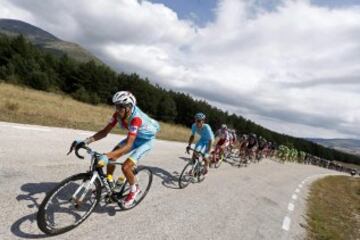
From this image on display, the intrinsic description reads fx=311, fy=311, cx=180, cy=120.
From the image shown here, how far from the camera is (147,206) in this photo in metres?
6.21

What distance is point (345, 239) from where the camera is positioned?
8398 mm

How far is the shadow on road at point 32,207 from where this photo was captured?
399cm

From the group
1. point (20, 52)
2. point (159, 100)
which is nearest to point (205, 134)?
point (20, 52)

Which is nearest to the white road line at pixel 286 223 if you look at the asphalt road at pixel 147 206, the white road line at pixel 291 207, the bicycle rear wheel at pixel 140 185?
the asphalt road at pixel 147 206

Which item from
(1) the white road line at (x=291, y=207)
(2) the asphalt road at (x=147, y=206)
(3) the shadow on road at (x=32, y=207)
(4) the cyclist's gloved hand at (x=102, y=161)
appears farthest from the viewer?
(1) the white road line at (x=291, y=207)

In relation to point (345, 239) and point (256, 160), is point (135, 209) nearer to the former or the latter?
point (345, 239)

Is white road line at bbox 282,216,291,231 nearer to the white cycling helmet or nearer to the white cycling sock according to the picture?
the white cycling sock

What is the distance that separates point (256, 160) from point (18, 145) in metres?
18.8

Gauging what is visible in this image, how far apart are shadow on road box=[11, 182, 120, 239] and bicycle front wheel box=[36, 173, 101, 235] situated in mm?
198

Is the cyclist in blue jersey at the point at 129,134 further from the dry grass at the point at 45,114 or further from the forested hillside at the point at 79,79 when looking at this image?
the forested hillside at the point at 79,79

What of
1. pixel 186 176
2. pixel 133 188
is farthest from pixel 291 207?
pixel 133 188

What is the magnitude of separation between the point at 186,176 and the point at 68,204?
4731mm

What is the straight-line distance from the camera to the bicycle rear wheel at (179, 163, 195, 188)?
862 centimetres

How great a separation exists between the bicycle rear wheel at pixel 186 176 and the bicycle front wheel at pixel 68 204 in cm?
398
